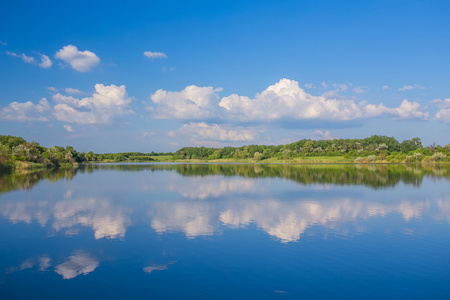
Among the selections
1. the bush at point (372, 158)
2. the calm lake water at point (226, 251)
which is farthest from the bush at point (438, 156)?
the calm lake water at point (226, 251)

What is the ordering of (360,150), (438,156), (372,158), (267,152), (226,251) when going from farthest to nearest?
1. (267,152)
2. (360,150)
3. (372,158)
4. (438,156)
5. (226,251)

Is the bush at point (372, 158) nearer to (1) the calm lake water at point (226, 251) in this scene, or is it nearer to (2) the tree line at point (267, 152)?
(2) the tree line at point (267, 152)

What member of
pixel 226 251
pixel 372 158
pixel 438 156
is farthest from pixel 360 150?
pixel 226 251

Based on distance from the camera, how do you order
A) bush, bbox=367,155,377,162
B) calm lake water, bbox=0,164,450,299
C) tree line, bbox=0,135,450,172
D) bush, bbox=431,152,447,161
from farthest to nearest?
bush, bbox=367,155,377,162 < bush, bbox=431,152,447,161 < tree line, bbox=0,135,450,172 < calm lake water, bbox=0,164,450,299

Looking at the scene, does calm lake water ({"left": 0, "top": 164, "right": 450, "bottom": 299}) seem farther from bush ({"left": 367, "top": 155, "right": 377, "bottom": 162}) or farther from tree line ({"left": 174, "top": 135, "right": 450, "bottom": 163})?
tree line ({"left": 174, "top": 135, "right": 450, "bottom": 163})

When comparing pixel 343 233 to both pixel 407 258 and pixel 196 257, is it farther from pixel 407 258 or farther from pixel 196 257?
pixel 196 257

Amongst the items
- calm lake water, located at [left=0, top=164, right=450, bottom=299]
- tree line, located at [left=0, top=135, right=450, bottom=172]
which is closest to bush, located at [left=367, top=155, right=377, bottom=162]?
tree line, located at [left=0, top=135, right=450, bottom=172]

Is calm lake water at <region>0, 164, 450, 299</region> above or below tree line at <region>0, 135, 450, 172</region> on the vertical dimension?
below

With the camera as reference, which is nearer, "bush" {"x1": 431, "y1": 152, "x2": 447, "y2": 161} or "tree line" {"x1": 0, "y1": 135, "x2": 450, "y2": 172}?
"tree line" {"x1": 0, "y1": 135, "x2": 450, "y2": 172}

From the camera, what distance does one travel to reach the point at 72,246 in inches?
401

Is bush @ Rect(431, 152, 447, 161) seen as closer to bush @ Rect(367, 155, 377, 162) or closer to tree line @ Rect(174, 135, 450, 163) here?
tree line @ Rect(174, 135, 450, 163)

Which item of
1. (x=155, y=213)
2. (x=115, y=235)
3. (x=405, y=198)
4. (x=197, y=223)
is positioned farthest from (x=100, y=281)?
(x=405, y=198)

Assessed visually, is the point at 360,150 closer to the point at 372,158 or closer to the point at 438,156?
the point at 372,158

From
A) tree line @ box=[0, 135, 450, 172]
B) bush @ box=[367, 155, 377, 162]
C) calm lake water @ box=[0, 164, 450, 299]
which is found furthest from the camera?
bush @ box=[367, 155, 377, 162]
